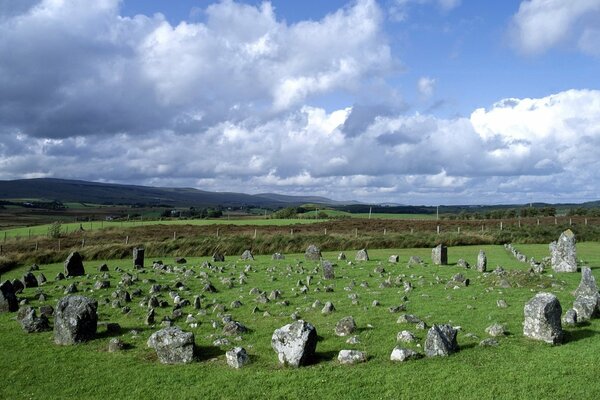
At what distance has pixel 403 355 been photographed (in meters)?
13.1

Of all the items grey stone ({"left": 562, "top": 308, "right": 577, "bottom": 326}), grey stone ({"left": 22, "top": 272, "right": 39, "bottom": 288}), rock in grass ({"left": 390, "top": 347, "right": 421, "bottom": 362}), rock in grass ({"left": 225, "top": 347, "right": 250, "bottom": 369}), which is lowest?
grey stone ({"left": 22, "top": 272, "right": 39, "bottom": 288})

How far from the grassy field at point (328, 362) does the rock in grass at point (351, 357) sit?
25 centimetres

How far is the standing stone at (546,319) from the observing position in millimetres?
14289

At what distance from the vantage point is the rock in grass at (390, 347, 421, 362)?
13.1m

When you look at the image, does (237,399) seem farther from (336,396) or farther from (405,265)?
(405,265)

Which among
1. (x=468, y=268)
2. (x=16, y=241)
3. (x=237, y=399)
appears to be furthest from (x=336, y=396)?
(x=16, y=241)

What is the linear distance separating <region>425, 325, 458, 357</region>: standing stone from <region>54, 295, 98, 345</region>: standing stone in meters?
10.7

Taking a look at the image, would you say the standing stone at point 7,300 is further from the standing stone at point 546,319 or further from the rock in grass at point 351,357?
the standing stone at point 546,319

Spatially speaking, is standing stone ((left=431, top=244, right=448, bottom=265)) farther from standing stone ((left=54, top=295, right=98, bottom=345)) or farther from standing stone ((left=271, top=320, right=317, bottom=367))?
standing stone ((left=54, top=295, right=98, bottom=345))

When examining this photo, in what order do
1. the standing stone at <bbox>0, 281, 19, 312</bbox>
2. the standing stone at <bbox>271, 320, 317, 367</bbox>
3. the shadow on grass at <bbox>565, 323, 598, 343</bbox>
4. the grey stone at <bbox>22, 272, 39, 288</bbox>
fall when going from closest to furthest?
the standing stone at <bbox>271, 320, 317, 367</bbox>
the shadow on grass at <bbox>565, 323, 598, 343</bbox>
the standing stone at <bbox>0, 281, 19, 312</bbox>
the grey stone at <bbox>22, 272, 39, 288</bbox>

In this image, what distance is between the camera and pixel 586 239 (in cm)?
5609

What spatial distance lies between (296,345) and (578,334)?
8993mm

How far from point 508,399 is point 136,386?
28.8ft

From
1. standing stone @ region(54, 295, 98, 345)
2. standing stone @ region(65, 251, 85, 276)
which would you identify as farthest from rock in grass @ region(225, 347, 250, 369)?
standing stone @ region(65, 251, 85, 276)
